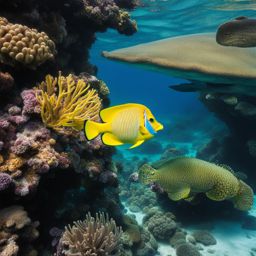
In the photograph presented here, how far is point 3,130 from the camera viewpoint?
A: 13.3ft

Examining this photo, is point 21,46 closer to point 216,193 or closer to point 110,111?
Answer: point 110,111

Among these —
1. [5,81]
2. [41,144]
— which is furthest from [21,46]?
[41,144]

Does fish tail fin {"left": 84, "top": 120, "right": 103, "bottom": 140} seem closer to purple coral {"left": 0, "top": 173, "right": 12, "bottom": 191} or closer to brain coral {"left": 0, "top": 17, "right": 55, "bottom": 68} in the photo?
purple coral {"left": 0, "top": 173, "right": 12, "bottom": 191}

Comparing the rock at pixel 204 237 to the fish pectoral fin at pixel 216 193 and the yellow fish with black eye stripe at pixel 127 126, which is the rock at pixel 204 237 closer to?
the fish pectoral fin at pixel 216 193

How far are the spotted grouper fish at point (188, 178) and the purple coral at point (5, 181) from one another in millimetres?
2049

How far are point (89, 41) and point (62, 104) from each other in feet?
11.6

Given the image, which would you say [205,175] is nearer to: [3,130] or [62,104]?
[62,104]

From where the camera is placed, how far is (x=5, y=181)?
3.60 metres

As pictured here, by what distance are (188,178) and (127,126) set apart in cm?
237

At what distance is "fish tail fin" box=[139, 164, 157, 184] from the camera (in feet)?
16.2

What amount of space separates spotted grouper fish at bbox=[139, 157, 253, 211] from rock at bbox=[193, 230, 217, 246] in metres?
1.92

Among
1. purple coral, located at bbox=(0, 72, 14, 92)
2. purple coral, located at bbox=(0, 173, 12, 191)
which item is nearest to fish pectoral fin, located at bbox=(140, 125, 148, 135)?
purple coral, located at bbox=(0, 173, 12, 191)

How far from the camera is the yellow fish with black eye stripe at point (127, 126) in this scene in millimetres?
3045

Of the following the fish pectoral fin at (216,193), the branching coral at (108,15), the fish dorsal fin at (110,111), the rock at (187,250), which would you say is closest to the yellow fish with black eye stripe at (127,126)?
the fish dorsal fin at (110,111)
